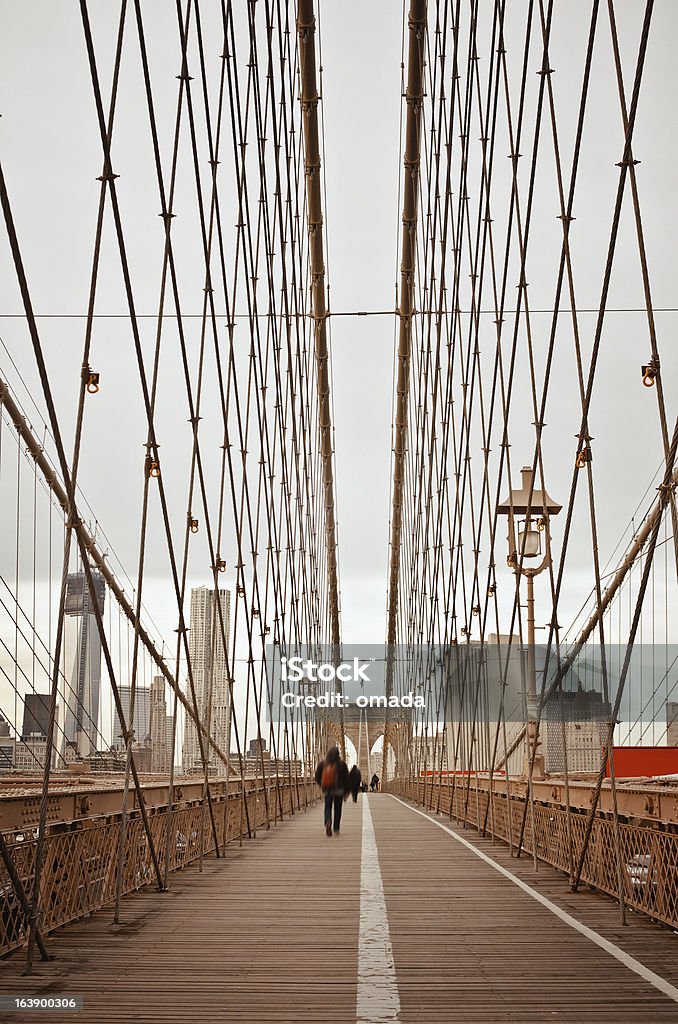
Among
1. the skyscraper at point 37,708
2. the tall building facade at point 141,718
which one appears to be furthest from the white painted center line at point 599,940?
the tall building facade at point 141,718

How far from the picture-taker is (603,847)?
6664 millimetres

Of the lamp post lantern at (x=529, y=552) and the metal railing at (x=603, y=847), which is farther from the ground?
the lamp post lantern at (x=529, y=552)

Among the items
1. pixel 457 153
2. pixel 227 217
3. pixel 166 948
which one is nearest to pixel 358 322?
pixel 227 217

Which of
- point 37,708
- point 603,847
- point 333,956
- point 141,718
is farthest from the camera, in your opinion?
point 141,718

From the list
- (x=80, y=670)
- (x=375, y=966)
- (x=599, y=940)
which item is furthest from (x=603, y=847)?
(x=80, y=670)

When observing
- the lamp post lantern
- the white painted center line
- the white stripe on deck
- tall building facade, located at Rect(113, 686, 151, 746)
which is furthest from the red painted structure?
tall building facade, located at Rect(113, 686, 151, 746)

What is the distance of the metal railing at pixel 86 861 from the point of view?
4.93 metres

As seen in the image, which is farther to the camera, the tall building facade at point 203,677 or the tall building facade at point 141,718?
the tall building facade at point 141,718

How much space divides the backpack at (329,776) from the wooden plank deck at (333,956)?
5423 millimetres

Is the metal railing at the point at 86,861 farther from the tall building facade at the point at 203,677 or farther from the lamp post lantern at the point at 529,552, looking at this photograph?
the tall building facade at the point at 203,677

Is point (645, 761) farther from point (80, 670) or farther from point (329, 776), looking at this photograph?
point (80, 670)

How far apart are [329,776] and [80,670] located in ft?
19.6

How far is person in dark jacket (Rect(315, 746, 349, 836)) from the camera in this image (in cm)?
1304

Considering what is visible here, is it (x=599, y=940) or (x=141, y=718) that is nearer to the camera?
(x=599, y=940)
